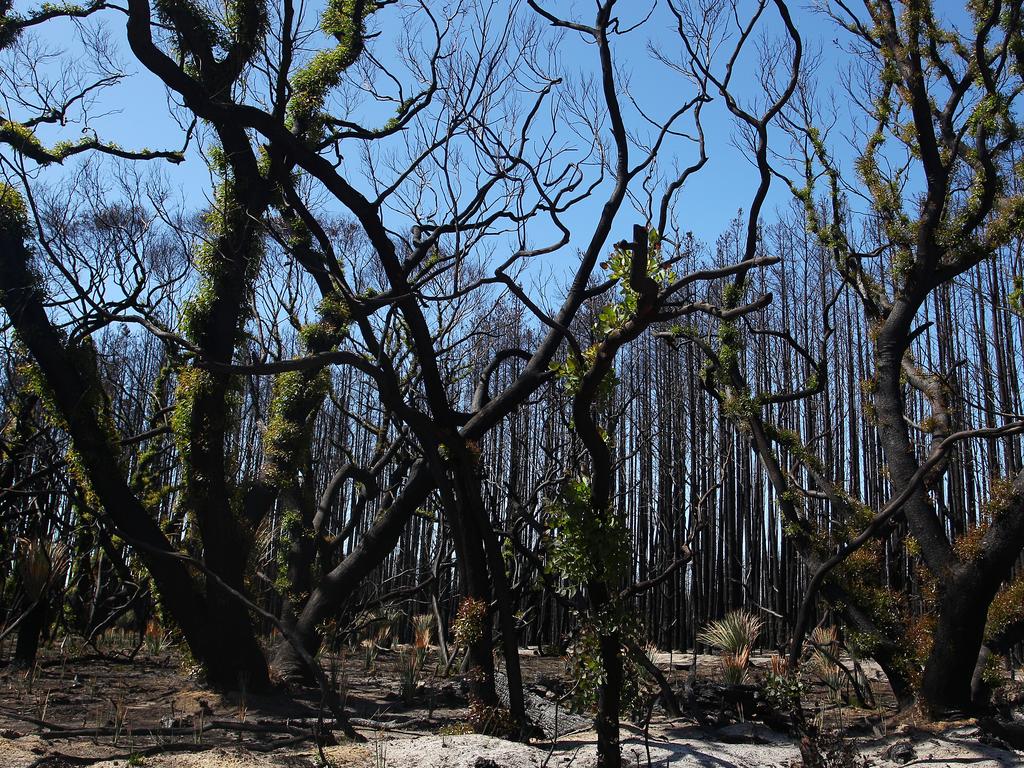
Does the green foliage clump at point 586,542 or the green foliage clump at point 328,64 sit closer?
the green foliage clump at point 586,542

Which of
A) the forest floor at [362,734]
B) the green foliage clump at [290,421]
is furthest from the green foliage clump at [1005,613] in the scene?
the green foliage clump at [290,421]

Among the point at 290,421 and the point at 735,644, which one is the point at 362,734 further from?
the point at 735,644

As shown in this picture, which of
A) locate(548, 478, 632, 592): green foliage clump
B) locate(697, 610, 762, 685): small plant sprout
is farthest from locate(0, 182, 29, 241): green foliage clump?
locate(697, 610, 762, 685): small plant sprout

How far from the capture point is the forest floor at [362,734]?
390cm

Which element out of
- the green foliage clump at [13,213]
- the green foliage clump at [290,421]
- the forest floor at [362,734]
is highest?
the green foliage clump at [13,213]

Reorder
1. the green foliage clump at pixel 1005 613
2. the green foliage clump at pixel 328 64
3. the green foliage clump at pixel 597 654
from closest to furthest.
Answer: the green foliage clump at pixel 597 654, the green foliage clump at pixel 1005 613, the green foliage clump at pixel 328 64

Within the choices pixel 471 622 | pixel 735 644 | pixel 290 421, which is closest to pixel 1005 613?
pixel 735 644

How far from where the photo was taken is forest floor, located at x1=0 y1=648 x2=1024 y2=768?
390 centimetres

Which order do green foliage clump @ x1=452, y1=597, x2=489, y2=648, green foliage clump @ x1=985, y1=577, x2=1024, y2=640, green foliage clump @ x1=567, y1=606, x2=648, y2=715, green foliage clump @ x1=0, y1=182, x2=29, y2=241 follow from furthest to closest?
green foliage clump @ x1=0, y1=182, x2=29, y2=241 → green foliage clump @ x1=985, y1=577, x2=1024, y2=640 → green foliage clump @ x1=452, y1=597, x2=489, y2=648 → green foliage clump @ x1=567, y1=606, x2=648, y2=715

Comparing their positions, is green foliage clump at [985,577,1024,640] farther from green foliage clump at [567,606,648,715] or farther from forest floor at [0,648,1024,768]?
green foliage clump at [567,606,648,715]

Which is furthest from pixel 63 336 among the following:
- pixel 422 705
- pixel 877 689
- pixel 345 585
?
pixel 877 689

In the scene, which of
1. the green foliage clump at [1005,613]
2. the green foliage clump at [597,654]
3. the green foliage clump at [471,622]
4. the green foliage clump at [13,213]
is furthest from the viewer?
the green foliage clump at [13,213]

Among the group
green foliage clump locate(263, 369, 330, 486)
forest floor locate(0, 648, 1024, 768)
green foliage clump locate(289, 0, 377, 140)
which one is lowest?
forest floor locate(0, 648, 1024, 768)

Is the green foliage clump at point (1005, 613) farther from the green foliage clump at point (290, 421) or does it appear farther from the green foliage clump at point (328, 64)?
the green foliage clump at point (328, 64)
